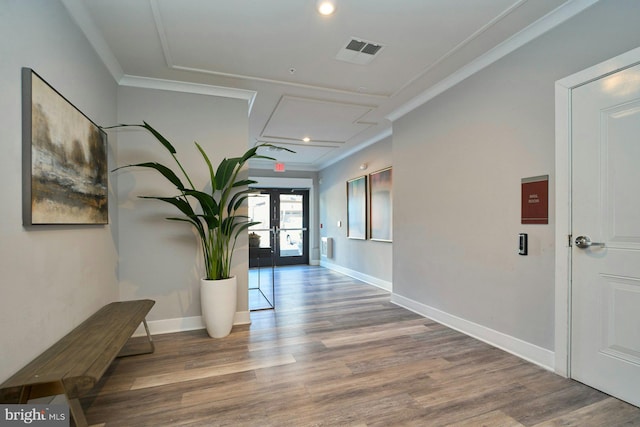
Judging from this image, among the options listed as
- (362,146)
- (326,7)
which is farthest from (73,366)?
(362,146)

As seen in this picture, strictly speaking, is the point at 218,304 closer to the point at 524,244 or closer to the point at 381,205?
the point at 524,244

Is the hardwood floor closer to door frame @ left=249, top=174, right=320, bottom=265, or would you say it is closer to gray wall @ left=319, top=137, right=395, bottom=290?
gray wall @ left=319, top=137, right=395, bottom=290

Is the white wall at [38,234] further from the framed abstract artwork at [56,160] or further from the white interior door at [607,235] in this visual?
the white interior door at [607,235]

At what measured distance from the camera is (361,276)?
6.16 metres

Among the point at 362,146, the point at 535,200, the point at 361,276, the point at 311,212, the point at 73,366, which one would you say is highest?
the point at 362,146

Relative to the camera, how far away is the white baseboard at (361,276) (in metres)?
5.35

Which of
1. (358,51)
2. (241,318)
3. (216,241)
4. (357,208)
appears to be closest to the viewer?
(358,51)

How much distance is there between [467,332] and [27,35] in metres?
4.14

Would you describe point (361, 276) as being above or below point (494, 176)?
below

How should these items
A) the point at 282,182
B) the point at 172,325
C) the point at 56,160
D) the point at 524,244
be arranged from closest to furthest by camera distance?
the point at 56,160 < the point at 524,244 < the point at 172,325 < the point at 282,182

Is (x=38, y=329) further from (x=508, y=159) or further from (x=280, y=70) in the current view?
(x=508, y=159)

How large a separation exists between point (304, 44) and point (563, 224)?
256cm

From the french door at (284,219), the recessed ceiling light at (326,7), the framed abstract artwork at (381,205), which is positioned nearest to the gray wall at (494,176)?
the framed abstract artwork at (381,205)

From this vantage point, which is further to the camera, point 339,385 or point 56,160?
point 339,385
